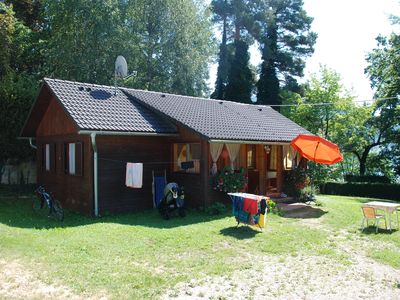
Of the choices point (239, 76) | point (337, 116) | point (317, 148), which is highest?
point (239, 76)

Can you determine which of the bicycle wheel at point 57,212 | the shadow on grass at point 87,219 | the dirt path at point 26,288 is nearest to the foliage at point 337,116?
the shadow on grass at point 87,219

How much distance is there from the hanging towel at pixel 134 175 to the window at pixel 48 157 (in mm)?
4599

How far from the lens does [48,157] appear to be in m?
15.4

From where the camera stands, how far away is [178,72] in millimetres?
27141

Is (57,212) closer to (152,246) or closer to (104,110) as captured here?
(104,110)

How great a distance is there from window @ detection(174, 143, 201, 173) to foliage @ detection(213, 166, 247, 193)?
88cm

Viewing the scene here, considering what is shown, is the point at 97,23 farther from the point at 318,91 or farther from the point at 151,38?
the point at 318,91

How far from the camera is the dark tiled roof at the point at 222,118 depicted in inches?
514

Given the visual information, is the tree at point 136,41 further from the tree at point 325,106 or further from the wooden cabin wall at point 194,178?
the wooden cabin wall at point 194,178

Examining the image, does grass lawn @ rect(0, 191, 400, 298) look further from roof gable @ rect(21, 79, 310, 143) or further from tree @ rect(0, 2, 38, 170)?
tree @ rect(0, 2, 38, 170)

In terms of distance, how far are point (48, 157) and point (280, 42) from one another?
27.5m

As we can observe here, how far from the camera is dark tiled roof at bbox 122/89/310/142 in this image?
42.8 ft

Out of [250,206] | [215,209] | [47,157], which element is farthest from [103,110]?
[250,206]

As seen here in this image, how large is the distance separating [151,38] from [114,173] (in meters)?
17.4
